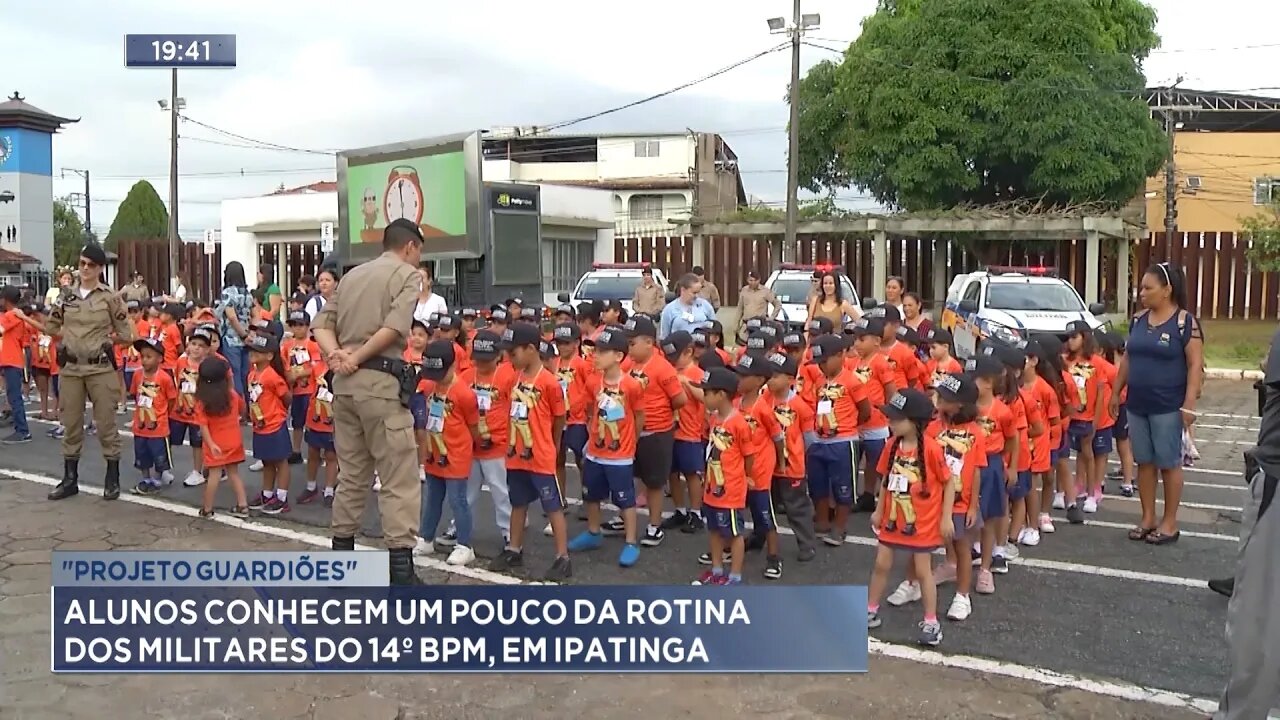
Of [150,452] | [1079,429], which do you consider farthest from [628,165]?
[1079,429]

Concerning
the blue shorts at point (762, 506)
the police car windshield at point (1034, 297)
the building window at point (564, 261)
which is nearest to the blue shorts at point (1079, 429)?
the blue shorts at point (762, 506)

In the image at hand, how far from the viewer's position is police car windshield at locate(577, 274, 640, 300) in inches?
650

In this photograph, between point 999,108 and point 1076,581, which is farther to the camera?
point 999,108

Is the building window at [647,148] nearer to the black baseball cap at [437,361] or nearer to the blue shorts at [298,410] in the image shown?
the blue shorts at [298,410]

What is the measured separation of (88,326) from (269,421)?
1.68 metres

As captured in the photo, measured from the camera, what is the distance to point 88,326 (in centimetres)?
827

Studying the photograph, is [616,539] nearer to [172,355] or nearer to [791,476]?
[791,476]

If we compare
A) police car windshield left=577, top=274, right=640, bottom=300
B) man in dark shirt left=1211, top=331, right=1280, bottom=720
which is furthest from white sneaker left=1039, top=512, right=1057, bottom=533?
police car windshield left=577, top=274, right=640, bottom=300

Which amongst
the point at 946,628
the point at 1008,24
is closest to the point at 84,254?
the point at 946,628

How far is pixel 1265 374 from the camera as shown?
14.1 feet

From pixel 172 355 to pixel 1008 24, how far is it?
851 inches

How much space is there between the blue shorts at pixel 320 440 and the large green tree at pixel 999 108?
20023 mm
